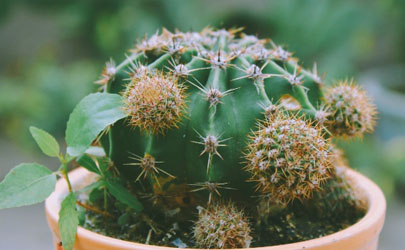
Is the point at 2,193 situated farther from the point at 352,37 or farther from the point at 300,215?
the point at 352,37

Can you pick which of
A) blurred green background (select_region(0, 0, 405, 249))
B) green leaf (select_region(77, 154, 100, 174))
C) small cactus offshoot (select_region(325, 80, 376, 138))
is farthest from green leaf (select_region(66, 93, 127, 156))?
blurred green background (select_region(0, 0, 405, 249))

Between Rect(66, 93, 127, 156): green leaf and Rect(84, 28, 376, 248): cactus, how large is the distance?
3 centimetres

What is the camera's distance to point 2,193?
876 millimetres

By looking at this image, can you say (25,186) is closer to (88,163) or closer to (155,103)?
(88,163)

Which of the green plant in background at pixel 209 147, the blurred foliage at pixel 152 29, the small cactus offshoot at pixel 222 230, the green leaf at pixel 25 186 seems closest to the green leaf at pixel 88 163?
the green plant in background at pixel 209 147

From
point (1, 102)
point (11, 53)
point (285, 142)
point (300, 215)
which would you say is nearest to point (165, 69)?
point (285, 142)

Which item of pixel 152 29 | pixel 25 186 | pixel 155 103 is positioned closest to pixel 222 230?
pixel 155 103

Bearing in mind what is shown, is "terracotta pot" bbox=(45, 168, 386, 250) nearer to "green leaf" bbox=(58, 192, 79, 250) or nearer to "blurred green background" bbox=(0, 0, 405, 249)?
"green leaf" bbox=(58, 192, 79, 250)

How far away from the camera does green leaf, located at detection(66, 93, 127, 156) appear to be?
0.89 meters

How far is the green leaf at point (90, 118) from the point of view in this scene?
0.89m

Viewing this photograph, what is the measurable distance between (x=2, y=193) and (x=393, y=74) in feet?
13.0

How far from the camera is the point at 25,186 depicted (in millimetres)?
894

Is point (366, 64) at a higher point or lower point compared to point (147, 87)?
higher

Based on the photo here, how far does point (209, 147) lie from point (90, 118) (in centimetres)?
23
